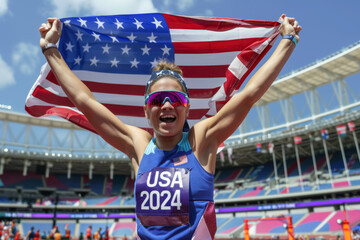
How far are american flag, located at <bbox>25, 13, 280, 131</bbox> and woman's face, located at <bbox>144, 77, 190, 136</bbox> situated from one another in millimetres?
2085

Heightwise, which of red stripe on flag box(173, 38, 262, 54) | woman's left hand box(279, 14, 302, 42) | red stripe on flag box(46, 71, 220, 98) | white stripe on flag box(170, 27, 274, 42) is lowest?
woman's left hand box(279, 14, 302, 42)

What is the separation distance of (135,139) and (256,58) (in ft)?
8.45

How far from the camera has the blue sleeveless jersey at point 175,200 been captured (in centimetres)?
155

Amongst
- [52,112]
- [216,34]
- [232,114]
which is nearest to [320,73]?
[216,34]

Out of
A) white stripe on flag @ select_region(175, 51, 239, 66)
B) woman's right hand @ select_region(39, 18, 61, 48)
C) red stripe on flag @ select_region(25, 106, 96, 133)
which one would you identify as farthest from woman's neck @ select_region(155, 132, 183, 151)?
white stripe on flag @ select_region(175, 51, 239, 66)

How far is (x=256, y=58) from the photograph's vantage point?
388 centimetres

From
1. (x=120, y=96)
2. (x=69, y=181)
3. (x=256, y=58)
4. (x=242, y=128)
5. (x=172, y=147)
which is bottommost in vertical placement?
(x=172, y=147)

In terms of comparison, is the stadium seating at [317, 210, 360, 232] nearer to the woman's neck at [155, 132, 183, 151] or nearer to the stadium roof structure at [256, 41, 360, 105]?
the stadium roof structure at [256, 41, 360, 105]

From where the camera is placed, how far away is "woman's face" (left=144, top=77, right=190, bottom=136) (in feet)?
5.60

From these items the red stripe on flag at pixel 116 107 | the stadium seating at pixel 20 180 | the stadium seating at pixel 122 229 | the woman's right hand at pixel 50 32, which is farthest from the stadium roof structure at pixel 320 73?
the stadium seating at pixel 20 180

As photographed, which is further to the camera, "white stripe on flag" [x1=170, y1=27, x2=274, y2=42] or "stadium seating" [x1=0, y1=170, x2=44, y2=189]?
"stadium seating" [x1=0, y1=170, x2=44, y2=189]

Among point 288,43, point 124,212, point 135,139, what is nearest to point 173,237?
point 135,139

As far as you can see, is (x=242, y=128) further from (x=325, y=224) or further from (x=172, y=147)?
(x=172, y=147)

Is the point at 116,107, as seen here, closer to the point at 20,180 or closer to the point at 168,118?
the point at 168,118
